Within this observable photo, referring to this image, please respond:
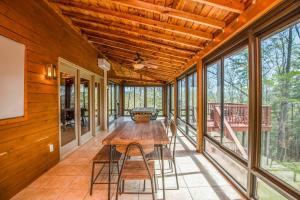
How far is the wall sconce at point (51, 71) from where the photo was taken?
3.32 metres

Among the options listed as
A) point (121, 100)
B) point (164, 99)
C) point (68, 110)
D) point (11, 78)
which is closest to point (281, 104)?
point (11, 78)

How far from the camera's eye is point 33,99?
116 inches

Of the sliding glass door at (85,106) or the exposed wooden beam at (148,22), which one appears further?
the sliding glass door at (85,106)

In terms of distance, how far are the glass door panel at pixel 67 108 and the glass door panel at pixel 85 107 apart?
2.11 ft

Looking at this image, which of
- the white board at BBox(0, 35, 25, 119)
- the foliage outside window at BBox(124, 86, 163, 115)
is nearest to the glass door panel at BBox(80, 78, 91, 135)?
the white board at BBox(0, 35, 25, 119)

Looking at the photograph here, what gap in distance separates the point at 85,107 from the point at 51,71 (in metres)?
2.33

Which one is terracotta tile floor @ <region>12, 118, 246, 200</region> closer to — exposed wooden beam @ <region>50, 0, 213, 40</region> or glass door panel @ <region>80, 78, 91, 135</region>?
glass door panel @ <region>80, 78, 91, 135</region>

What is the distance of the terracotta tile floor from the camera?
98.1 inches

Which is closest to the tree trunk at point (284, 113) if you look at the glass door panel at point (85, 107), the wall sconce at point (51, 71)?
the wall sconce at point (51, 71)

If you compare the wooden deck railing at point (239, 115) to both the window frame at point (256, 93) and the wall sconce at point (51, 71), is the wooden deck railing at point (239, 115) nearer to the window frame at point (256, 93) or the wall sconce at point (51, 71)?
the window frame at point (256, 93)

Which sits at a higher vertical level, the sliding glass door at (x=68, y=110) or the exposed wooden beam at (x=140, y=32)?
the exposed wooden beam at (x=140, y=32)

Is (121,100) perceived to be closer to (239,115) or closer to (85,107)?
(85,107)

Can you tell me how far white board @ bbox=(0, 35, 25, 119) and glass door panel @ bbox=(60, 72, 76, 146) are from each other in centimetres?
144

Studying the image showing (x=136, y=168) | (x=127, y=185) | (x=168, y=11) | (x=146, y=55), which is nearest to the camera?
(x=136, y=168)
